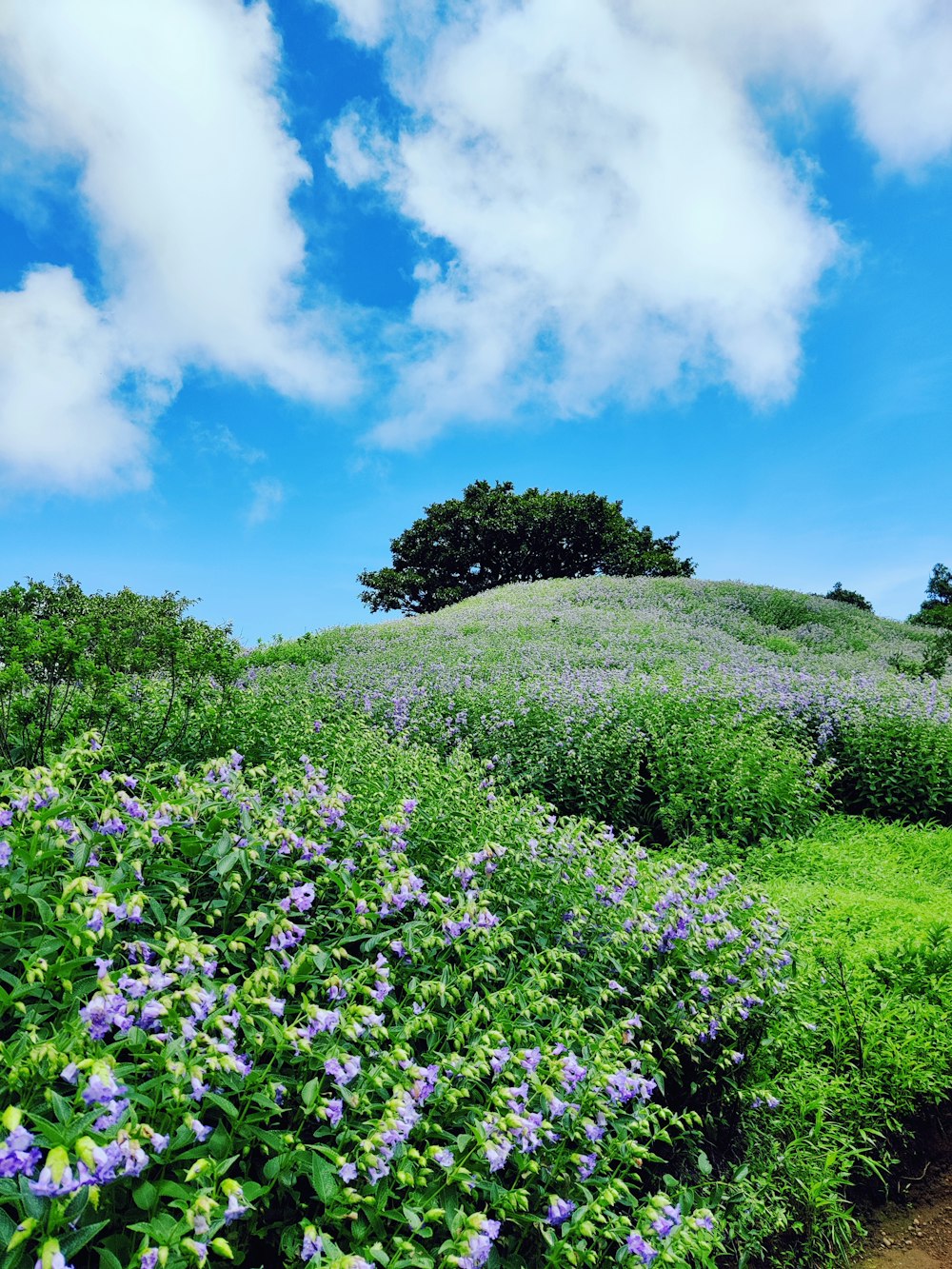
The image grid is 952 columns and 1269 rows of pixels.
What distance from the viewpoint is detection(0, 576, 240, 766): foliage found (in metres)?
6.10

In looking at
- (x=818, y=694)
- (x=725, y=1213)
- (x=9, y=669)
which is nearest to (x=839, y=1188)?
(x=725, y=1213)

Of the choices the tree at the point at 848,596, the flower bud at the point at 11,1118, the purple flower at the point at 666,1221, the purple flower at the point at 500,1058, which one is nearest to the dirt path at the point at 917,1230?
the purple flower at the point at 666,1221

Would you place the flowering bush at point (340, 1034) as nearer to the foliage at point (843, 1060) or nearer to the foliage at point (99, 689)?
the foliage at point (843, 1060)

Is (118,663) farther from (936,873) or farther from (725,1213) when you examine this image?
(936,873)

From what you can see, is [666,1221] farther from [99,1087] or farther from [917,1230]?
[917,1230]

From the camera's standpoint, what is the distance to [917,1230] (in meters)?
3.30

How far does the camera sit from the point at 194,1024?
86.9 inches

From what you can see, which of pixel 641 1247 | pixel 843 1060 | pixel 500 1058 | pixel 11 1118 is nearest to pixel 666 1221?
pixel 641 1247

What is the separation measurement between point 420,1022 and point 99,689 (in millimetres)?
5101

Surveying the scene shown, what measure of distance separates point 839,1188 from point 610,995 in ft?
4.79

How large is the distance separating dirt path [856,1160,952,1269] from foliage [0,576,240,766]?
18.5ft

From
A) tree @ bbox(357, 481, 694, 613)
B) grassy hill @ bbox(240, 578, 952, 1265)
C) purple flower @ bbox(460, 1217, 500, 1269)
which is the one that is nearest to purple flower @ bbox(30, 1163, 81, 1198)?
purple flower @ bbox(460, 1217, 500, 1269)

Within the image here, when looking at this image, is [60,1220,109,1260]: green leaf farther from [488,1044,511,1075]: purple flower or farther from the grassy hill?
the grassy hill

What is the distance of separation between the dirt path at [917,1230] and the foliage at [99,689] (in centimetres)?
563
